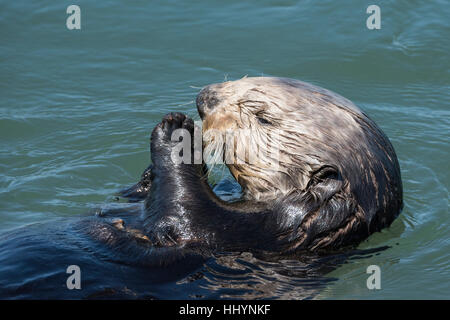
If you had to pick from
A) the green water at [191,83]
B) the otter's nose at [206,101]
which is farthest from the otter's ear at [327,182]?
the otter's nose at [206,101]

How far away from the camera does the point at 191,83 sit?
798 centimetres

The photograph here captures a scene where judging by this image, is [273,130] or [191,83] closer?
[273,130]

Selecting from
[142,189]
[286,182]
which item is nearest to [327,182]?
[286,182]

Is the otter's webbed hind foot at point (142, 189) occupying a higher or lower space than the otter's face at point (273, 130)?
lower

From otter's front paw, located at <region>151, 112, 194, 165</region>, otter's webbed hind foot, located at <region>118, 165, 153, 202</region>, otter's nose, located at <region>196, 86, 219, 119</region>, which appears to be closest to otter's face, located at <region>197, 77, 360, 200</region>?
otter's nose, located at <region>196, 86, 219, 119</region>

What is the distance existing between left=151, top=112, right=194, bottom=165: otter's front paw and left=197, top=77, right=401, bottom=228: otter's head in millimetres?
161

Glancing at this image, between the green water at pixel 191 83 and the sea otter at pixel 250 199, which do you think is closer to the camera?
the sea otter at pixel 250 199

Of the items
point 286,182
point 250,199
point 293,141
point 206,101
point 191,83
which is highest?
point 191,83

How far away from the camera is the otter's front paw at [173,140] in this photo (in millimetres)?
4602

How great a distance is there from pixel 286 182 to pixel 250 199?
0.32 metres

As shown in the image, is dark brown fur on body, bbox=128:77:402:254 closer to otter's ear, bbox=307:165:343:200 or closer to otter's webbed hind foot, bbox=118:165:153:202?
otter's ear, bbox=307:165:343:200

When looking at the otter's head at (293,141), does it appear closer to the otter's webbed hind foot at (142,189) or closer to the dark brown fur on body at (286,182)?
the dark brown fur on body at (286,182)

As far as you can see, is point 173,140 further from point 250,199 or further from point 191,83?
point 191,83

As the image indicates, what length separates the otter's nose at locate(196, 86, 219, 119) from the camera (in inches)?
185
